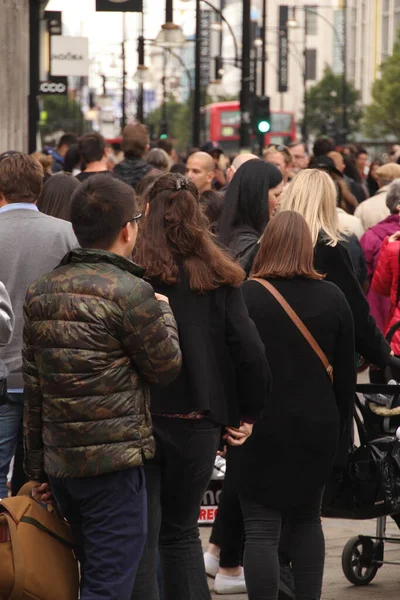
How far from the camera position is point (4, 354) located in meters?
6.27

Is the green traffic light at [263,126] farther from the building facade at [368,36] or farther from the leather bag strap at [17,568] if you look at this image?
the building facade at [368,36]

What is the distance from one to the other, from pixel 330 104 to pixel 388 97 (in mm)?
13950

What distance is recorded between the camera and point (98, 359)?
165 inches

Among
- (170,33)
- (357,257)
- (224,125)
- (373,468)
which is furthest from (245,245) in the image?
(224,125)

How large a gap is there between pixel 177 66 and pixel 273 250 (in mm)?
176563

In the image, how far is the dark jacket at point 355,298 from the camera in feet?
19.5

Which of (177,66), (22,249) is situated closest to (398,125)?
(22,249)

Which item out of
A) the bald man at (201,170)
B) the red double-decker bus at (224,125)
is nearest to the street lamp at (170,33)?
the bald man at (201,170)

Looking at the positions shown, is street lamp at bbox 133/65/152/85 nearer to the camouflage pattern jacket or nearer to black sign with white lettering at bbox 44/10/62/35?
black sign with white lettering at bbox 44/10/62/35

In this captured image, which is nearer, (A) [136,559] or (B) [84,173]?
(A) [136,559]

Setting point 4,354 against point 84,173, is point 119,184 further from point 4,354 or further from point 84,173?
point 84,173

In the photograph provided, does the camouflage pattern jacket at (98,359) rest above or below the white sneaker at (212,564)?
above

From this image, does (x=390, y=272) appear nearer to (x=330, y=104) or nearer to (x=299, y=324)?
(x=299, y=324)

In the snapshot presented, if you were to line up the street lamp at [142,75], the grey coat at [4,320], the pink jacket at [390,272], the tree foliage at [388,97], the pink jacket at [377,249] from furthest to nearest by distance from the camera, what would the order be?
the tree foliage at [388,97] → the street lamp at [142,75] → the pink jacket at [377,249] → the pink jacket at [390,272] → the grey coat at [4,320]
